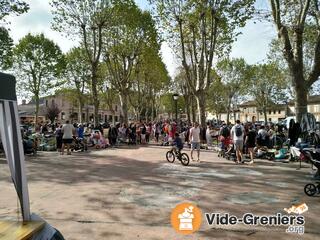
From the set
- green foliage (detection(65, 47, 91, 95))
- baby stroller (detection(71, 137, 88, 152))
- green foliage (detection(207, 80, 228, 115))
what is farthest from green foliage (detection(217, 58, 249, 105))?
baby stroller (detection(71, 137, 88, 152))

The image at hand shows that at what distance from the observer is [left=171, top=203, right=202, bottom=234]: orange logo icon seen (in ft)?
20.2

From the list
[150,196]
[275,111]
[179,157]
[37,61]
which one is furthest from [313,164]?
[275,111]

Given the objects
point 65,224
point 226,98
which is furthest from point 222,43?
point 226,98

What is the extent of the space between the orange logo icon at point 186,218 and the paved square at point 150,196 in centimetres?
14

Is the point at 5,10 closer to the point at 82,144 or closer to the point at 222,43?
the point at 82,144

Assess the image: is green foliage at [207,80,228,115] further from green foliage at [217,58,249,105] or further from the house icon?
the house icon

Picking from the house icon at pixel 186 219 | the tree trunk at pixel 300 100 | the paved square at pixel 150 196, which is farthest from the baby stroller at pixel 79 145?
the house icon at pixel 186 219

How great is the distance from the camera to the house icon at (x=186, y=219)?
630 centimetres

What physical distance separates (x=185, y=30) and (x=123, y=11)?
5848 millimetres

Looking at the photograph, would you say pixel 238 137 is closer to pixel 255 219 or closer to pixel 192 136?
pixel 192 136

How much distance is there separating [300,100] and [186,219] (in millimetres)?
10463

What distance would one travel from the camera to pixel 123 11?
1146 inches

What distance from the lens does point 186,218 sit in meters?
7.05

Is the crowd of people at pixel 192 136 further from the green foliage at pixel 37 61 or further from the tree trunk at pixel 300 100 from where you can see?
the green foliage at pixel 37 61
